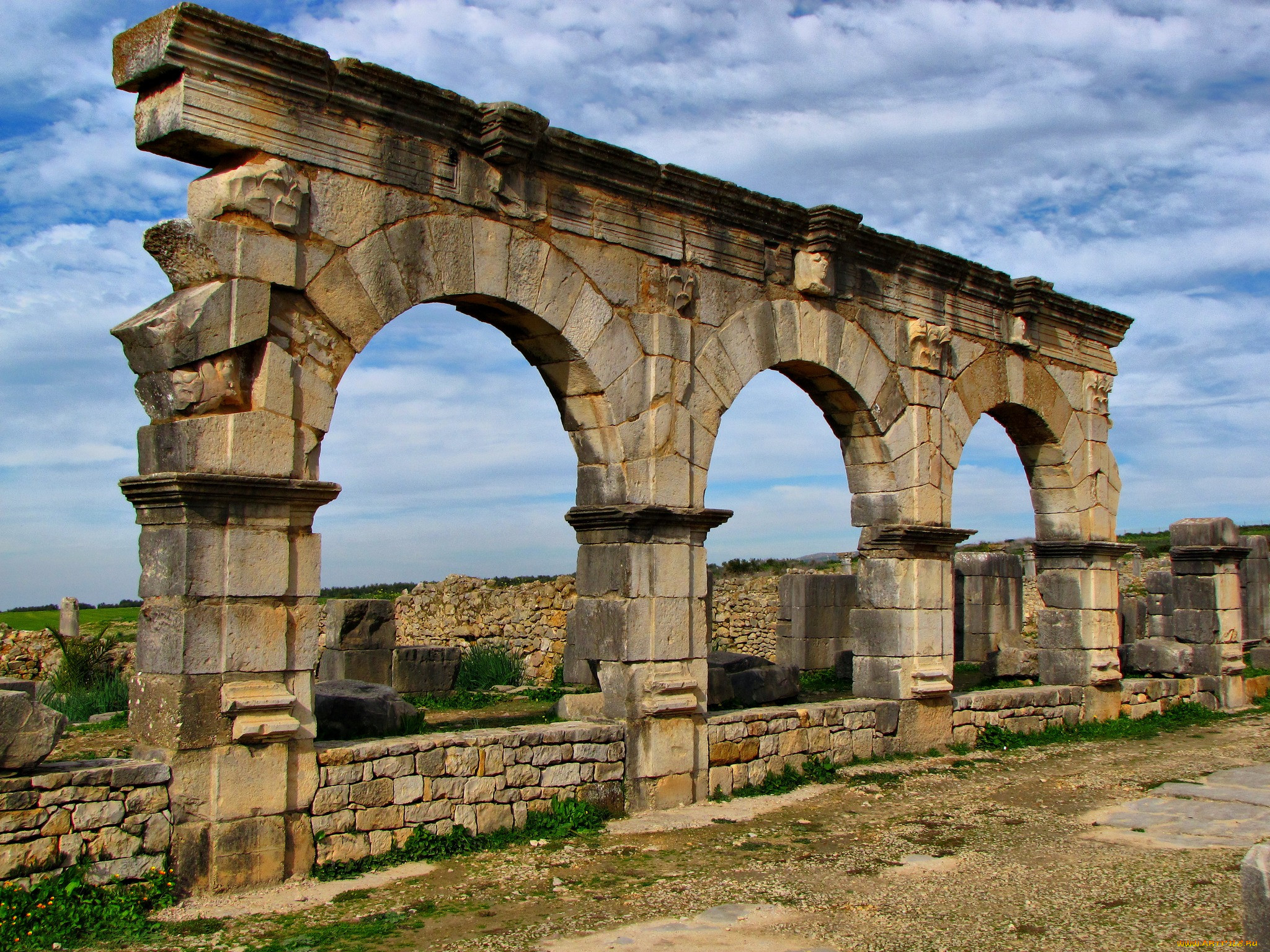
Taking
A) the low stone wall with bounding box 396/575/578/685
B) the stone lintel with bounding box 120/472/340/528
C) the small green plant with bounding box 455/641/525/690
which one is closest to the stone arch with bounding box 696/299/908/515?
the stone lintel with bounding box 120/472/340/528

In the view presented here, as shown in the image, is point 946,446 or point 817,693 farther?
point 817,693

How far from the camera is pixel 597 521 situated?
7.86 m

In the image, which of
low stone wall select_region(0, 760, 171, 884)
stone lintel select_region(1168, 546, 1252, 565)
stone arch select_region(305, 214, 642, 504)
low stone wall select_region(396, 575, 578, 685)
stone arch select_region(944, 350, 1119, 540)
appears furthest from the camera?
low stone wall select_region(396, 575, 578, 685)

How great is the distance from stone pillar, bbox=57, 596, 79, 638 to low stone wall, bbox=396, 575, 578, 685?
4.13 meters

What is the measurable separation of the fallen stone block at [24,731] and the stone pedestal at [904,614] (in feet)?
20.9

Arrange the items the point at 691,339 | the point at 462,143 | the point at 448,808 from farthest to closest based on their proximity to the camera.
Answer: the point at 691,339 → the point at 462,143 → the point at 448,808

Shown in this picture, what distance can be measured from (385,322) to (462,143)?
4.15 feet

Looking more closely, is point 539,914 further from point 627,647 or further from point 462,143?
point 462,143

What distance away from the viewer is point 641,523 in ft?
25.4

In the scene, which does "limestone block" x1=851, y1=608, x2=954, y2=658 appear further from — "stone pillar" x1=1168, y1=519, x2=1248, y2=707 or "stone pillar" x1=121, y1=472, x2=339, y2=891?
"stone pillar" x1=121, y1=472, x2=339, y2=891

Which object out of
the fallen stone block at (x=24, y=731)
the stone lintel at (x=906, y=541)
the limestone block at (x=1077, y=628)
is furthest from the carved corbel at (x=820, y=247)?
the fallen stone block at (x=24, y=731)

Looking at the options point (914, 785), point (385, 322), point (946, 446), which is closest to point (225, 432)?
point (385, 322)

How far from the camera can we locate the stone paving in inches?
276

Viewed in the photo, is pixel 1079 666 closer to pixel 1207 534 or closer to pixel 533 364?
pixel 1207 534
